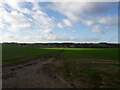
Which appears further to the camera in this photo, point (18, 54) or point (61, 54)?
point (61, 54)

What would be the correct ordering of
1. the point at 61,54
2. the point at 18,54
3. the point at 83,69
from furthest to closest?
1. the point at 61,54
2. the point at 18,54
3. the point at 83,69

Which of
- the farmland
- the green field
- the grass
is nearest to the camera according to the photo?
the farmland

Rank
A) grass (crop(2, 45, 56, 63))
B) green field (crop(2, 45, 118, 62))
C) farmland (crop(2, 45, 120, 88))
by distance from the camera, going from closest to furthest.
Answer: farmland (crop(2, 45, 120, 88)) → grass (crop(2, 45, 56, 63)) → green field (crop(2, 45, 118, 62))

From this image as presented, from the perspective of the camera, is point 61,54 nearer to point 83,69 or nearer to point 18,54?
point 18,54

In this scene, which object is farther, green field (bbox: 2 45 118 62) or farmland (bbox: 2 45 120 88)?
green field (bbox: 2 45 118 62)

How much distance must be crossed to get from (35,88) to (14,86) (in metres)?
1.63

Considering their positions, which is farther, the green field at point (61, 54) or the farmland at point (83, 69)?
the green field at point (61, 54)

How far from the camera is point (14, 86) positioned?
27.0 feet

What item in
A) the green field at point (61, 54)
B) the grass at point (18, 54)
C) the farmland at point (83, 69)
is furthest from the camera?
the green field at point (61, 54)

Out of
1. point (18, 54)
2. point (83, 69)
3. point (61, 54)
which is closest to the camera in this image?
point (83, 69)

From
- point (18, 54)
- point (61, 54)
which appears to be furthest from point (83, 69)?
point (61, 54)

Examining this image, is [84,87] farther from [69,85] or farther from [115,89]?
[115,89]

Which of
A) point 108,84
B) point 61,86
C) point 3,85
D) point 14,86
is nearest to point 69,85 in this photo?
point 61,86

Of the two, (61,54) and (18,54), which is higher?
(18,54)
